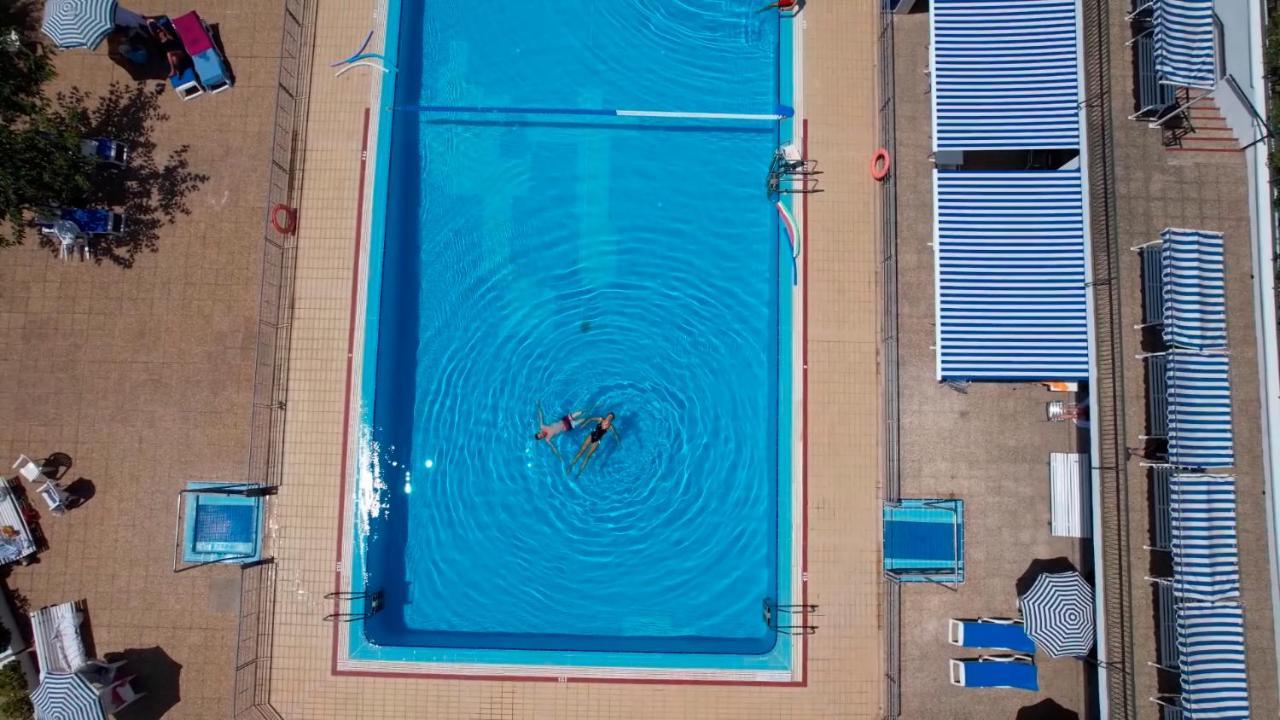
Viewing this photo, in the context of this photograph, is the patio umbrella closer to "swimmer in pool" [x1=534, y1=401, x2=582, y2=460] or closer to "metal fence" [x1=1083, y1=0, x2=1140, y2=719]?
Result: "metal fence" [x1=1083, y1=0, x2=1140, y2=719]

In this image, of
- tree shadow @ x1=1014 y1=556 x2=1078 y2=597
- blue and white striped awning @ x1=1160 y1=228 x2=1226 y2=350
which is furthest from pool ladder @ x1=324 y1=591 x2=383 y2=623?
blue and white striped awning @ x1=1160 y1=228 x2=1226 y2=350

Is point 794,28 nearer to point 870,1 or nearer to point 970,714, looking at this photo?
point 870,1

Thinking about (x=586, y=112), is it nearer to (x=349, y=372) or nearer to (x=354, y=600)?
(x=349, y=372)

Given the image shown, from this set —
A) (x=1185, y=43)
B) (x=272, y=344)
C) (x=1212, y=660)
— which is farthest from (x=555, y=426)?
(x=1185, y=43)

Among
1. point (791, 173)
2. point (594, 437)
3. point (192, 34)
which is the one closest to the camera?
point (594, 437)

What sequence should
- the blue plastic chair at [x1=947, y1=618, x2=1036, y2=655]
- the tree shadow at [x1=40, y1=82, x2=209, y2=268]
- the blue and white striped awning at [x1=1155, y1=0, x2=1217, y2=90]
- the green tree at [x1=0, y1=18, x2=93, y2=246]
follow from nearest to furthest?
the blue and white striped awning at [x1=1155, y1=0, x2=1217, y2=90]
the green tree at [x1=0, y1=18, x2=93, y2=246]
the blue plastic chair at [x1=947, y1=618, x2=1036, y2=655]
the tree shadow at [x1=40, y1=82, x2=209, y2=268]

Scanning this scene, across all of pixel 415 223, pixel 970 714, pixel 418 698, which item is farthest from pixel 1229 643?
pixel 415 223
